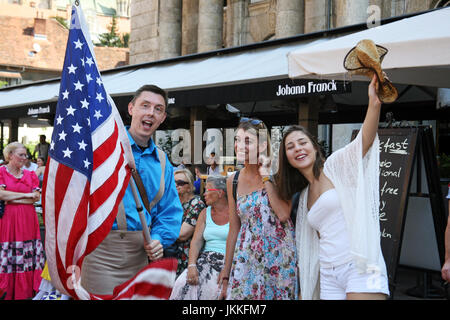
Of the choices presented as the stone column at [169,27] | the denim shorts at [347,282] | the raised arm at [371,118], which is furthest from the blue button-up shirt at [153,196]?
the stone column at [169,27]

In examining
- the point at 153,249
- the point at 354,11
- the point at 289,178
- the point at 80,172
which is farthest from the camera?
the point at 354,11

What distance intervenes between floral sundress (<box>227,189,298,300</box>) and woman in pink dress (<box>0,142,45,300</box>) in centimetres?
476

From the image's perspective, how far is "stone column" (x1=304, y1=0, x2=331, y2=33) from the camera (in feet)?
51.1

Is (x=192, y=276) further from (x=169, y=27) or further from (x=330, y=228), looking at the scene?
(x=169, y=27)

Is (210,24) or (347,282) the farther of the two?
(210,24)

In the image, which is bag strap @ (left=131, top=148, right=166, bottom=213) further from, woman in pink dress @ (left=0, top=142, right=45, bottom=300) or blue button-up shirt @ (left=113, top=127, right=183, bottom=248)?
woman in pink dress @ (left=0, top=142, right=45, bottom=300)

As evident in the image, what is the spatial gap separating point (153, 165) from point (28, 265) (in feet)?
17.4

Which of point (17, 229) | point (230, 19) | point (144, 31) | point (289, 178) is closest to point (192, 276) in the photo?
point (289, 178)

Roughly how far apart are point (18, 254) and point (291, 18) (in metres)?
10.9

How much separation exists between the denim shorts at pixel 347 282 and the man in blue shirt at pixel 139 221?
1.00m

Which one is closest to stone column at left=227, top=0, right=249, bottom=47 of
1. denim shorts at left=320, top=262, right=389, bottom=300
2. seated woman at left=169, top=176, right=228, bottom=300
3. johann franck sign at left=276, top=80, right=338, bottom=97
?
johann franck sign at left=276, top=80, right=338, bottom=97

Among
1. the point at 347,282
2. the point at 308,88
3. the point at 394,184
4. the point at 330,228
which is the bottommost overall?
the point at 347,282

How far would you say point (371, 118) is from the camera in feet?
11.3

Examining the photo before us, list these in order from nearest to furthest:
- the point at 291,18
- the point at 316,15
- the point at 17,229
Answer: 1. the point at 17,229
2. the point at 316,15
3. the point at 291,18
